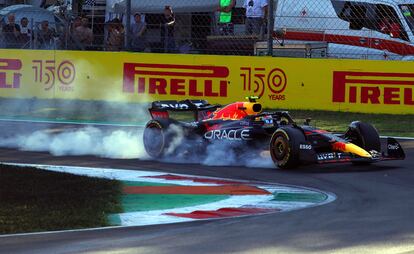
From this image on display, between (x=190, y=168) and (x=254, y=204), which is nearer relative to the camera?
(x=254, y=204)

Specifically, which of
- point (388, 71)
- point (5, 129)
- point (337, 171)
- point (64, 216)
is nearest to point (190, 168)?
point (337, 171)

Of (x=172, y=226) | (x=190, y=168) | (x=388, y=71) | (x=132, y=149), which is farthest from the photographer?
(x=388, y=71)

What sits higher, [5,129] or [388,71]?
[388,71]

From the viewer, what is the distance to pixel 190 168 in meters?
11.7

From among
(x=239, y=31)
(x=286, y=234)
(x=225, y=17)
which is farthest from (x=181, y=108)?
(x=225, y=17)

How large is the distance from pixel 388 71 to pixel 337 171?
6855 mm

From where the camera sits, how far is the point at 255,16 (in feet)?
63.6

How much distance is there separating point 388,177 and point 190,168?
8.50 feet

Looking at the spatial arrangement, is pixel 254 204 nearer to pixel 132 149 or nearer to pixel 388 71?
pixel 132 149

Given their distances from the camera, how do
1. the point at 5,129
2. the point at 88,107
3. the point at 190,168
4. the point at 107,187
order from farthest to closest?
the point at 88,107 → the point at 5,129 → the point at 190,168 → the point at 107,187

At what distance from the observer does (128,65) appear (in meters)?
19.2

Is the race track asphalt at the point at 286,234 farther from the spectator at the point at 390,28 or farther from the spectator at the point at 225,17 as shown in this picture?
the spectator at the point at 225,17

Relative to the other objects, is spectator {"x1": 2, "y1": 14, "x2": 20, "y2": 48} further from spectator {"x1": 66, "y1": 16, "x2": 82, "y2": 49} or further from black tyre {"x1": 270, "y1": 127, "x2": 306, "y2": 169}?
black tyre {"x1": 270, "y1": 127, "x2": 306, "y2": 169}

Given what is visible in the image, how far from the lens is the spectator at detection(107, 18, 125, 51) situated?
64.4ft
